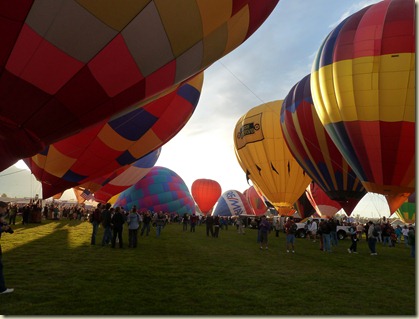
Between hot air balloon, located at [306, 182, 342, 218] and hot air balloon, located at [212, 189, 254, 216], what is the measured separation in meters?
23.1

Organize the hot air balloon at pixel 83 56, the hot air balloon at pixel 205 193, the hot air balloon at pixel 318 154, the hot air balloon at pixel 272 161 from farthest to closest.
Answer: the hot air balloon at pixel 205 193, the hot air balloon at pixel 272 161, the hot air balloon at pixel 318 154, the hot air balloon at pixel 83 56

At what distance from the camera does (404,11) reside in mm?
15773

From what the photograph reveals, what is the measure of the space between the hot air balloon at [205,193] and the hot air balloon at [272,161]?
87.8 feet

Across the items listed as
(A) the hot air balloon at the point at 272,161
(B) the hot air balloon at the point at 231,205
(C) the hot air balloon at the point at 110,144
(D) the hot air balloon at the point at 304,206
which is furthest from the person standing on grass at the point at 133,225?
(B) the hot air balloon at the point at 231,205

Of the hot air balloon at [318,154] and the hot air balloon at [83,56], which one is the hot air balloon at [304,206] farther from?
the hot air balloon at [83,56]

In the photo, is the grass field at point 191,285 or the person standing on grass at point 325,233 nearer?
the grass field at point 191,285

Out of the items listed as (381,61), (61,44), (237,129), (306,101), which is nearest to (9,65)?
(61,44)

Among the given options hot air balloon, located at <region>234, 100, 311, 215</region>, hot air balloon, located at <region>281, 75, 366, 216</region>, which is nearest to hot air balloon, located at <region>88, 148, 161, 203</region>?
hot air balloon, located at <region>234, 100, 311, 215</region>

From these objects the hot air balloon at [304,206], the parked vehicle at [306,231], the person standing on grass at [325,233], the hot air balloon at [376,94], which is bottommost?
the parked vehicle at [306,231]

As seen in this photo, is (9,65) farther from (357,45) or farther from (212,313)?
(357,45)

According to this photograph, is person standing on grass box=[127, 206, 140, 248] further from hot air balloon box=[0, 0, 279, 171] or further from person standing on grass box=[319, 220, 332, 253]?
person standing on grass box=[319, 220, 332, 253]

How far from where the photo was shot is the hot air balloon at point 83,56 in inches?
205

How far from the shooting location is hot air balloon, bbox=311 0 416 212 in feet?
50.4

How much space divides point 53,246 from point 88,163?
327cm
